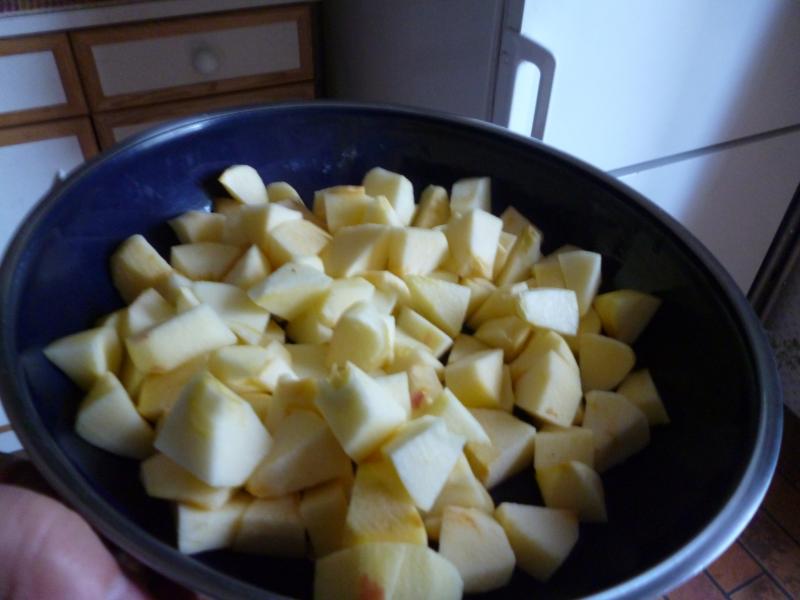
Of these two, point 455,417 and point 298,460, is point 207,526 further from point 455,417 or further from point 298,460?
point 455,417

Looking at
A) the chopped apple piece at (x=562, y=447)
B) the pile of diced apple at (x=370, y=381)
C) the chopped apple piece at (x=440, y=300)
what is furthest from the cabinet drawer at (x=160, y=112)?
the chopped apple piece at (x=562, y=447)

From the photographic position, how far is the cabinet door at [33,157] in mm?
1132

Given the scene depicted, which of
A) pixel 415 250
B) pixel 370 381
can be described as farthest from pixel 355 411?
pixel 415 250

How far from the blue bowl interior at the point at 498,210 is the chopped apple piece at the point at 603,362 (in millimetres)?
43

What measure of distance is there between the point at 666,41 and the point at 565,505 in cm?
73

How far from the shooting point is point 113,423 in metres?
0.58

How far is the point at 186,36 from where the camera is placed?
118cm

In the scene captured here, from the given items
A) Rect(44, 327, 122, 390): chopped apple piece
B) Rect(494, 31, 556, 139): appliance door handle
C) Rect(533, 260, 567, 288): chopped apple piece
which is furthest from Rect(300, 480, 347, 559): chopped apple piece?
Rect(494, 31, 556, 139): appliance door handle

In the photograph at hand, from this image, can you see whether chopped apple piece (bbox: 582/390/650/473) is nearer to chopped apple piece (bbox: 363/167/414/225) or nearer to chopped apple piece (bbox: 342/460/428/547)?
chopped apple piece (bbox: 342/460/428/547)

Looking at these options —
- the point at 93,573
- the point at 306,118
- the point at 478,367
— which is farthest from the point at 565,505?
the point at 306,118

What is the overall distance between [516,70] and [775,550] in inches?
41.5

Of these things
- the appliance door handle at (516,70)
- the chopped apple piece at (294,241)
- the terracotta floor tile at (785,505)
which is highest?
the appliance door handle at (516,70)

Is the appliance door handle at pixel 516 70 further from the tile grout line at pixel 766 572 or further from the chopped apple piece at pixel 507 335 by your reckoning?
the tile grout line at pixel 766 572

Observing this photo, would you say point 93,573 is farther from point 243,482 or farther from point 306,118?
point 306,118
